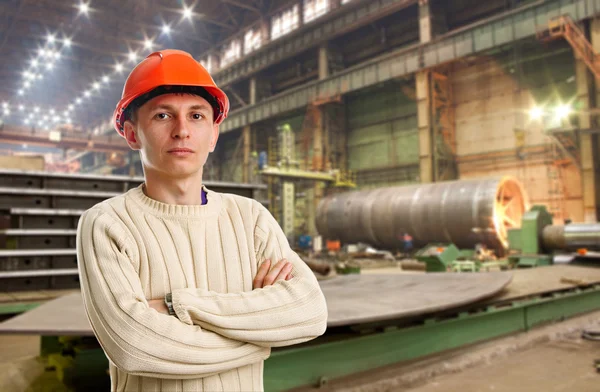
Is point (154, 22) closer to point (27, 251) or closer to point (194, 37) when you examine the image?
point (194, 37)

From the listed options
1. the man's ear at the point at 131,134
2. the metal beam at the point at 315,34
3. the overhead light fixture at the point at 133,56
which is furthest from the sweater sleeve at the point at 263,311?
the overhead light fixture at the point at 133,56

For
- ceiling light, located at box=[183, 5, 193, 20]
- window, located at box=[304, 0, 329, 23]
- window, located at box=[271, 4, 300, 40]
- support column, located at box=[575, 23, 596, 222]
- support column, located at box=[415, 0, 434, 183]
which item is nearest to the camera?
support column, located at box=[575, 23, 596, 222]

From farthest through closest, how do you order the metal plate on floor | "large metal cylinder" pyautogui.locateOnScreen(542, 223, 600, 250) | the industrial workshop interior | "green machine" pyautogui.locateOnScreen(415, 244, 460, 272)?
"green machine" pyautogui.locateOnScreen(415, 244, 460, 272) < "large metal cylinder" pyautogui.locateOnScreen(542, 223, 600, 250) < the metal plate on floor < the industrial workshop interior

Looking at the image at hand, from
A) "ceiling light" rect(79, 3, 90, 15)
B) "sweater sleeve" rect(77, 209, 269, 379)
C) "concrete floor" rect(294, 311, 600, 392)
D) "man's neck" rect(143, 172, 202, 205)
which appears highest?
"ceiling light" rect(79, 3, 90, 15)

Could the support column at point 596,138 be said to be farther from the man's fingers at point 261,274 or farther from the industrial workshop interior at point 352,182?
the man's fingers at point 261,274

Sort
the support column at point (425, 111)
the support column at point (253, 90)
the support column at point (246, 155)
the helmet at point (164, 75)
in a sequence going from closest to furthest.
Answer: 1. the helmet at point (164, 75)
2. the support column at point (425, 111)
3. the support column at point (246, 155)
4. the support column at point (253, 90)

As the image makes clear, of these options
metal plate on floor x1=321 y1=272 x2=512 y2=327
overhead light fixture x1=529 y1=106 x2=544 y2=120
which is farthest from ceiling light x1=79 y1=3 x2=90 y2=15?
metal plate on floor x1=321 y1=272 x2=512 y2=327

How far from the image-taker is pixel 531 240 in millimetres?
7656

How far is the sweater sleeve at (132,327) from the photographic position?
3.20 feet

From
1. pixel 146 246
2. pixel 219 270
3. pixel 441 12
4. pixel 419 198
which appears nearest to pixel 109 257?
pixel 146 246

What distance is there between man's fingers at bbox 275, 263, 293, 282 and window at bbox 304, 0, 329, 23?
20.5 metres

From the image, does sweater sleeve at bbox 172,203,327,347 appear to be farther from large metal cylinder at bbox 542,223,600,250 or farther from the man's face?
large metal cylinder at bbox 542,223,600,250

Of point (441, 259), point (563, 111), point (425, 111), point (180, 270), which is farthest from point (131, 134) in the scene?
point (425, 111)

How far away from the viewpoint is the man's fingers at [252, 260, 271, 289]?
1.20 meters
